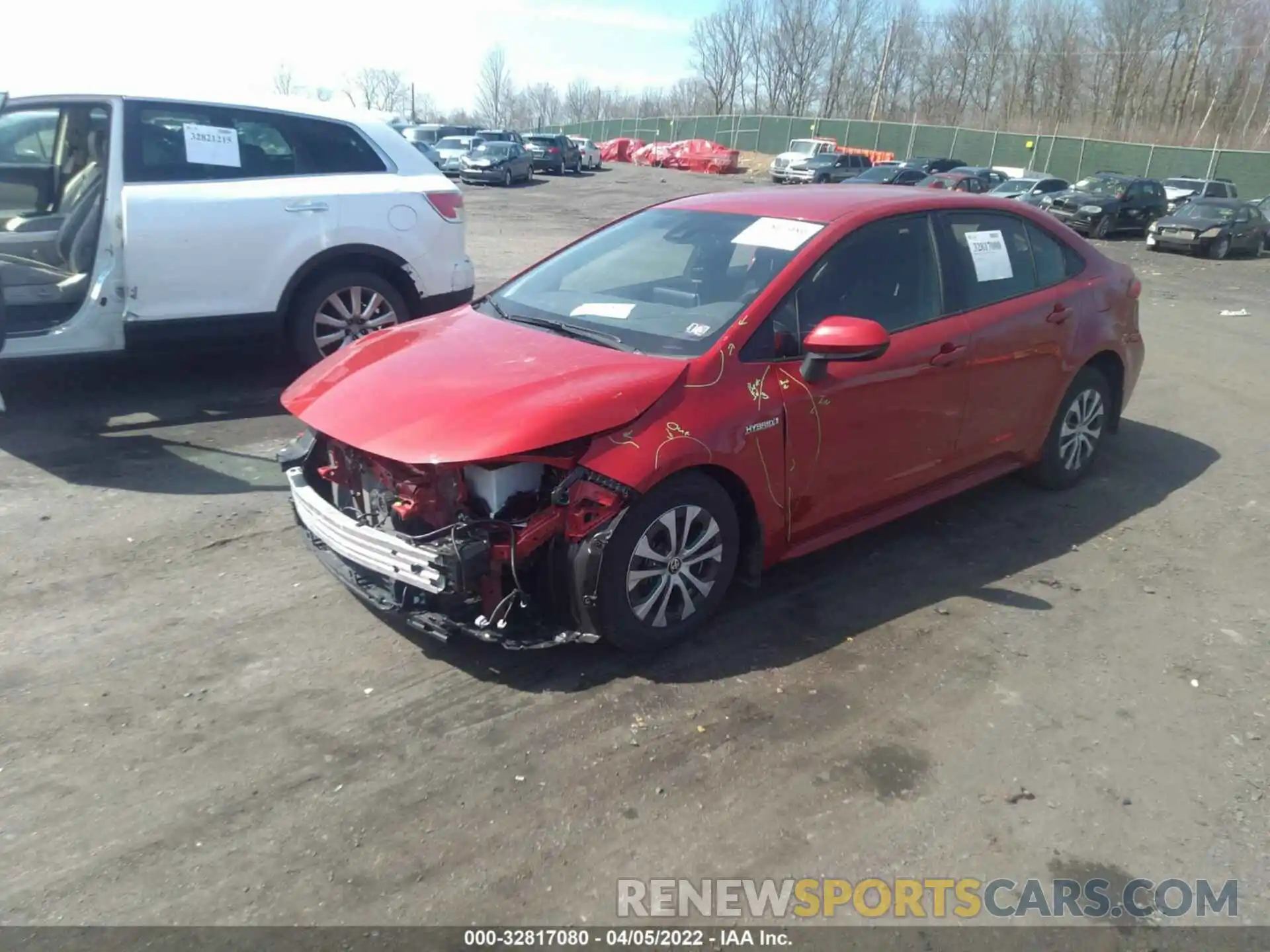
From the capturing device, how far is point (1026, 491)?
18.6 ft

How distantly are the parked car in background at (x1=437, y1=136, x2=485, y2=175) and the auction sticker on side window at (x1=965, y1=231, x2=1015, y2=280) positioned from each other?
33.4 m

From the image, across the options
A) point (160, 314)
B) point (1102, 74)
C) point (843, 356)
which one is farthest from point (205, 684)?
point (1102, 74)

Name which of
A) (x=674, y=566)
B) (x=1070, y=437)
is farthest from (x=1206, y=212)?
(x=674, y=566)

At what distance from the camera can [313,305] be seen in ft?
21.9

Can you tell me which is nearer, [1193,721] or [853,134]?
[1193,721]

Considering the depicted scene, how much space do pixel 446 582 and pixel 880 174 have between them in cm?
3283

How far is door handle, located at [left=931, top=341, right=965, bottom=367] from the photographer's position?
4469 millimetres

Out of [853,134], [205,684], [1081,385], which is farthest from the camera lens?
[853,134]

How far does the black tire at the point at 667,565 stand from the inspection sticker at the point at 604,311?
0.89 meters

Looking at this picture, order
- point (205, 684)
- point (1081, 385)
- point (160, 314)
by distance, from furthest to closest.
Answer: point (160, 314), point (1081, 385), point (205, 684)

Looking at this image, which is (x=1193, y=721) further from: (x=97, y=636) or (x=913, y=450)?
(x=97, y=636)

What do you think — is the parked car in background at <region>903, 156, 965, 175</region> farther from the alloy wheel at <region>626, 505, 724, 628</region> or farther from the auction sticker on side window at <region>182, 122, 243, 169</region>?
the alloy wheel at <region>626, 505, 724, 628</region>

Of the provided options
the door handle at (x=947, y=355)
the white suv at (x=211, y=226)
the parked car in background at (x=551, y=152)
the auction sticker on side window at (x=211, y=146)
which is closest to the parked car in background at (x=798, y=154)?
the parked car in background at (x=551, y=152)

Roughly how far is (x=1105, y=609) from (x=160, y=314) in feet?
18.6
